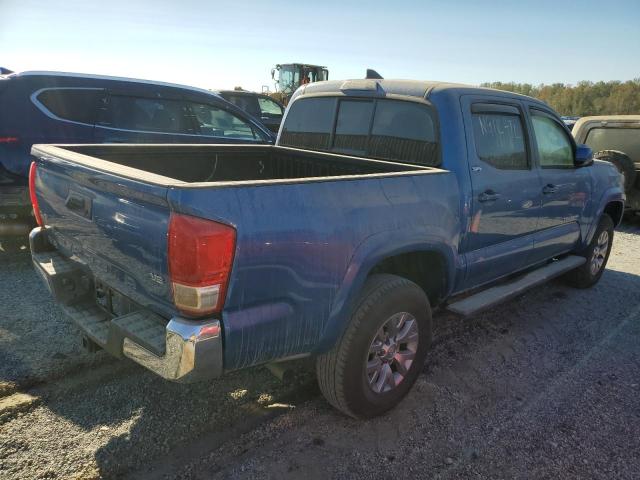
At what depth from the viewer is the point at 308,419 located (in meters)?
2.79

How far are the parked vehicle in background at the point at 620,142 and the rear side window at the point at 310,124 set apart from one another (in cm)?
585

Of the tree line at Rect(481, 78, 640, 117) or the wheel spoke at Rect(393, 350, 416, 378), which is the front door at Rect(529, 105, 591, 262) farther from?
the tree line at Rect(481, 78, 640, 117)

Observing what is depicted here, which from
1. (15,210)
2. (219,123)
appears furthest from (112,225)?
(219,123)

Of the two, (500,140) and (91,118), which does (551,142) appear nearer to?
(500,140)

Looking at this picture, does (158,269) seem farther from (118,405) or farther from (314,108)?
(314,108)

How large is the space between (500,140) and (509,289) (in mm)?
1122

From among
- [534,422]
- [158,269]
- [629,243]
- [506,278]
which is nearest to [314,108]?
[506,278]

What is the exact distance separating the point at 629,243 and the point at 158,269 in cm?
777

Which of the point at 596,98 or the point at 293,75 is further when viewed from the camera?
the point at 596,98

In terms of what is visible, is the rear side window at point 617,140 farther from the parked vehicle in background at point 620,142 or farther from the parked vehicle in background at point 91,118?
the parked vehicle in background at point 91,118

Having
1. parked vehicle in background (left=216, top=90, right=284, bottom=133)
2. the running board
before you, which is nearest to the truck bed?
the running board

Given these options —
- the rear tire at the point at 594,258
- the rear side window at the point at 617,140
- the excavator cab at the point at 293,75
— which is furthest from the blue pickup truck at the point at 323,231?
the excavator cab at the point at 293,75

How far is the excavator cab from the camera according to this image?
22344mm

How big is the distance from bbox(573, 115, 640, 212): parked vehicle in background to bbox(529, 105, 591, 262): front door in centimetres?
386
